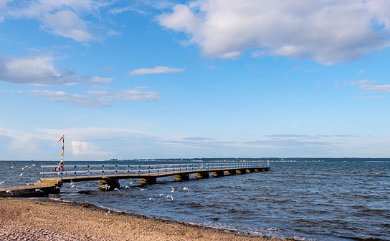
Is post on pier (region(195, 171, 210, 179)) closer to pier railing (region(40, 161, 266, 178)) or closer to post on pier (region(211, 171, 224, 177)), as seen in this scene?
pier railing (region(40, 161, 266, 178))

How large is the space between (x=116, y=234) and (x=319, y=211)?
13280mm

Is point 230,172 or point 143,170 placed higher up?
point 143,170

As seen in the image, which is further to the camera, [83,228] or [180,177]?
[180,177]

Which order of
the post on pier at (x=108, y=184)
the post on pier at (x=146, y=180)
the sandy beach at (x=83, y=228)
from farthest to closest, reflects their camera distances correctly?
the post on pier at (x=146, y=180) < the post on pier at (x=108, y=184) < the sandy beach at (x=83, y=228)

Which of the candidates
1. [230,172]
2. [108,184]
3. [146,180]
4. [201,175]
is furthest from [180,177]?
[230,172]

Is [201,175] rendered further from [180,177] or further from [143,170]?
[143,170]

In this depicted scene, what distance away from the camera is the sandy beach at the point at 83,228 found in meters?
10.1

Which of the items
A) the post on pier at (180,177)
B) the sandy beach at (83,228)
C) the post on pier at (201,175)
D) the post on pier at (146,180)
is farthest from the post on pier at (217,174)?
the sandy beach at (83,228)

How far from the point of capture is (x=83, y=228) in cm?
1148

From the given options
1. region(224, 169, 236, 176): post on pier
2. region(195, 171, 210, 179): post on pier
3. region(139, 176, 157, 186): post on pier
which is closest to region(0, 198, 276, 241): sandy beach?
region(139, 176, 157, 186): post on pier

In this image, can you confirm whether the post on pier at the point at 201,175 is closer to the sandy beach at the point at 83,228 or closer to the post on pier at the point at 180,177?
the post on pier at the point at 180,177

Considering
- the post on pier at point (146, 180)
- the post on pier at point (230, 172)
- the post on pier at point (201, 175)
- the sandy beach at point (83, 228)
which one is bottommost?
the post on pier at point (230, 172)

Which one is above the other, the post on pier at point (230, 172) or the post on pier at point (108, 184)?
the post on pier at point (108, 184)

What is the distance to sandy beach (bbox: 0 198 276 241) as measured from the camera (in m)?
10.1
